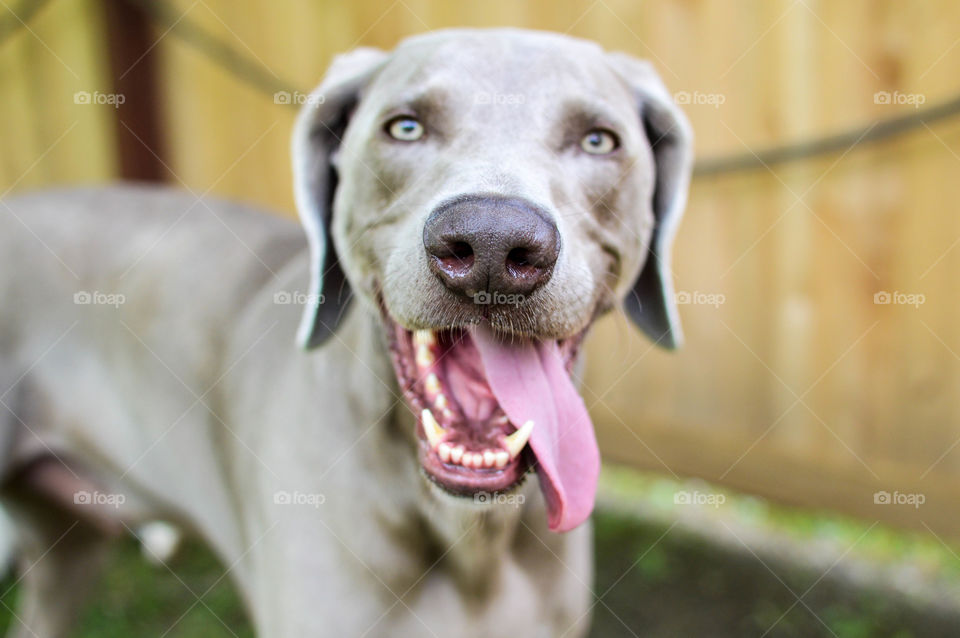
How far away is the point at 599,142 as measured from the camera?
75.5 inches

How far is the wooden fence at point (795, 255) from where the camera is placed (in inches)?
112

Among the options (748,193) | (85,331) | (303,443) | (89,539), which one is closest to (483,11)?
(748,193)

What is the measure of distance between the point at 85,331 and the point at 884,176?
96.2 inches

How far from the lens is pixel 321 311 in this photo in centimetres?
208

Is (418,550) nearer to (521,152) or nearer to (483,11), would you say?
(521,152)

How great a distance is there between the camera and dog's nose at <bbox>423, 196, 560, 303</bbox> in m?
1.45

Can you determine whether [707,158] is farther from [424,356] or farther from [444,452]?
[444,452]

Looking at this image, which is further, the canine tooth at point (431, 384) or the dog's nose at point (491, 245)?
the canine tooth at point (431, 384)

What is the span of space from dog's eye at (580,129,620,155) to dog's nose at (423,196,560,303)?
418mm

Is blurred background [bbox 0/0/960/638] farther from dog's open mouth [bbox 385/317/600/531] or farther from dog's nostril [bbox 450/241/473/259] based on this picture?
dog's nostril [bbox 450/241/473/259]

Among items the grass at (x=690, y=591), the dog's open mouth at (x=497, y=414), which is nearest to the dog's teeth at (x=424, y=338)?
the dog's open mouth at (x=497, y=414)

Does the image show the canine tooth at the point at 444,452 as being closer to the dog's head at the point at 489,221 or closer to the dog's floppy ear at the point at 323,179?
the dog's head at the point at 489,221

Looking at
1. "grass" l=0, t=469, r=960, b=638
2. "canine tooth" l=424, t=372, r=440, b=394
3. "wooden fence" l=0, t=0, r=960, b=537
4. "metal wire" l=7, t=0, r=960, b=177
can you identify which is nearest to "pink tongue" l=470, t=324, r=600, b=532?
"canine tooth" l=424, t=372, r=440, b=394

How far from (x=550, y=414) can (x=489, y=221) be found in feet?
1.58
